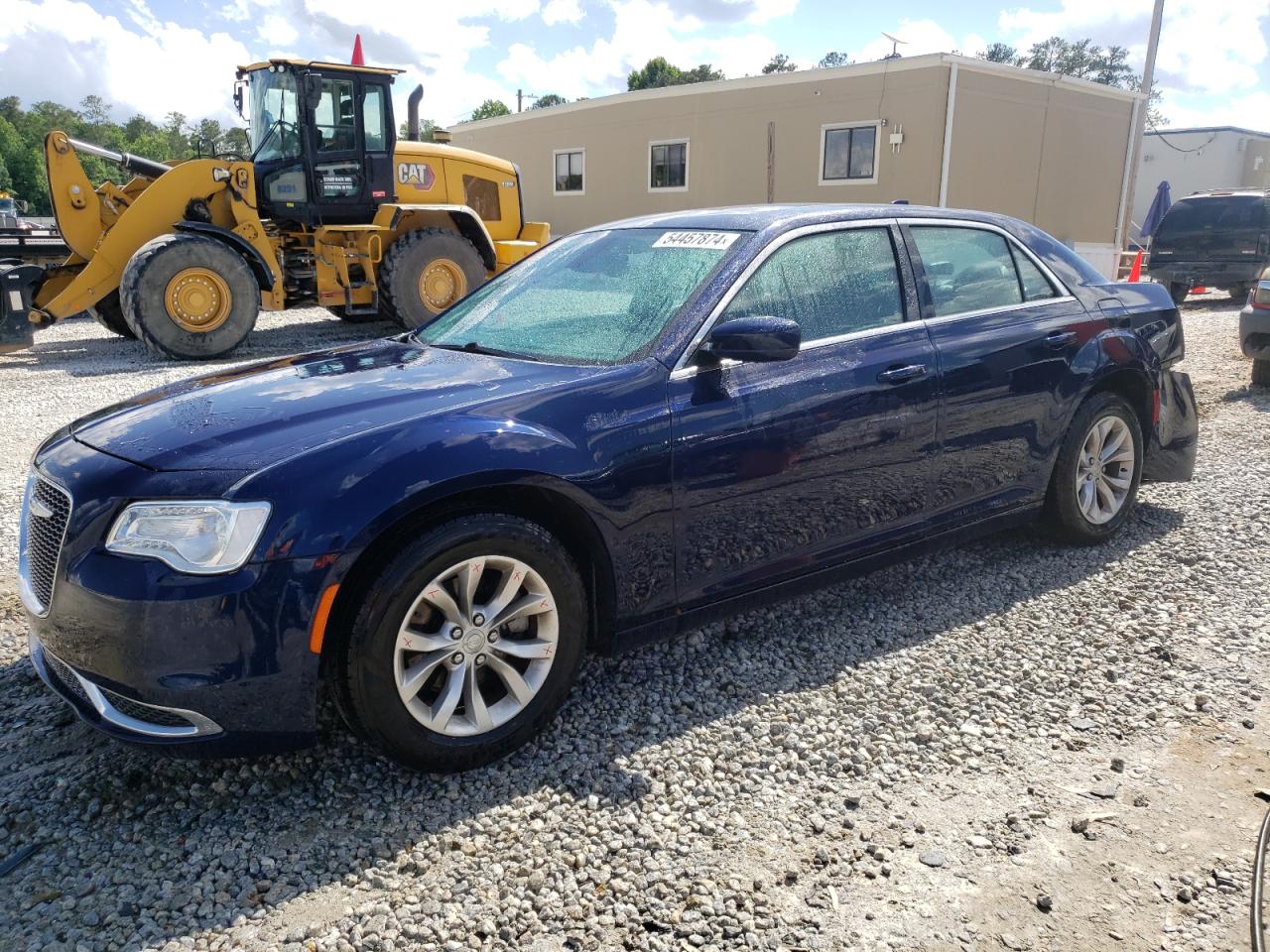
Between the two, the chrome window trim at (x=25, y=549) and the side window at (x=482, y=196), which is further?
the side window at (x=482, y=196)

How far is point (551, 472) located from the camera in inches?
114

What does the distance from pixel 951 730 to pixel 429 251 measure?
32.7ft

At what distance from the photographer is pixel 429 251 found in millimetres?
11781

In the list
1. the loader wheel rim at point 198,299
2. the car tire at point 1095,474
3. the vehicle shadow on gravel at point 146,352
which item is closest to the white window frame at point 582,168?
the vehicle shadow on gravel at point 146,352

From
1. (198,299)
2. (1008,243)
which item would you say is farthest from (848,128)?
(1008,243)

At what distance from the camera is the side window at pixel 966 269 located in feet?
13.4

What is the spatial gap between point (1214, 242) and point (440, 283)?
13.4 meters

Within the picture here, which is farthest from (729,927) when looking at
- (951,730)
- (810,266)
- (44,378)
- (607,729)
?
(44,378)

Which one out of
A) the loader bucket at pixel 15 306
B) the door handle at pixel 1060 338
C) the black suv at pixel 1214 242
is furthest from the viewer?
the black suv at pixel 1214 242

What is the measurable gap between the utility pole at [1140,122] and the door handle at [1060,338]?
2149cm

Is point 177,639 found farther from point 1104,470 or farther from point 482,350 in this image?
point 1104,470

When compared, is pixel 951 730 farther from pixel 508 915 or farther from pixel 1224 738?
pixel 508 915

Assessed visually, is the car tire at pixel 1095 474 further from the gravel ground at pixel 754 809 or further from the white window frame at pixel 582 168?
the white window frame at pixel 582 168

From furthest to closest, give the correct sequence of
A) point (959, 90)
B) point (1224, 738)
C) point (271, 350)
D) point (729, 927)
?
point (959, 90)
point (271, 350)
point (1224, 738)
point (729, 927)
